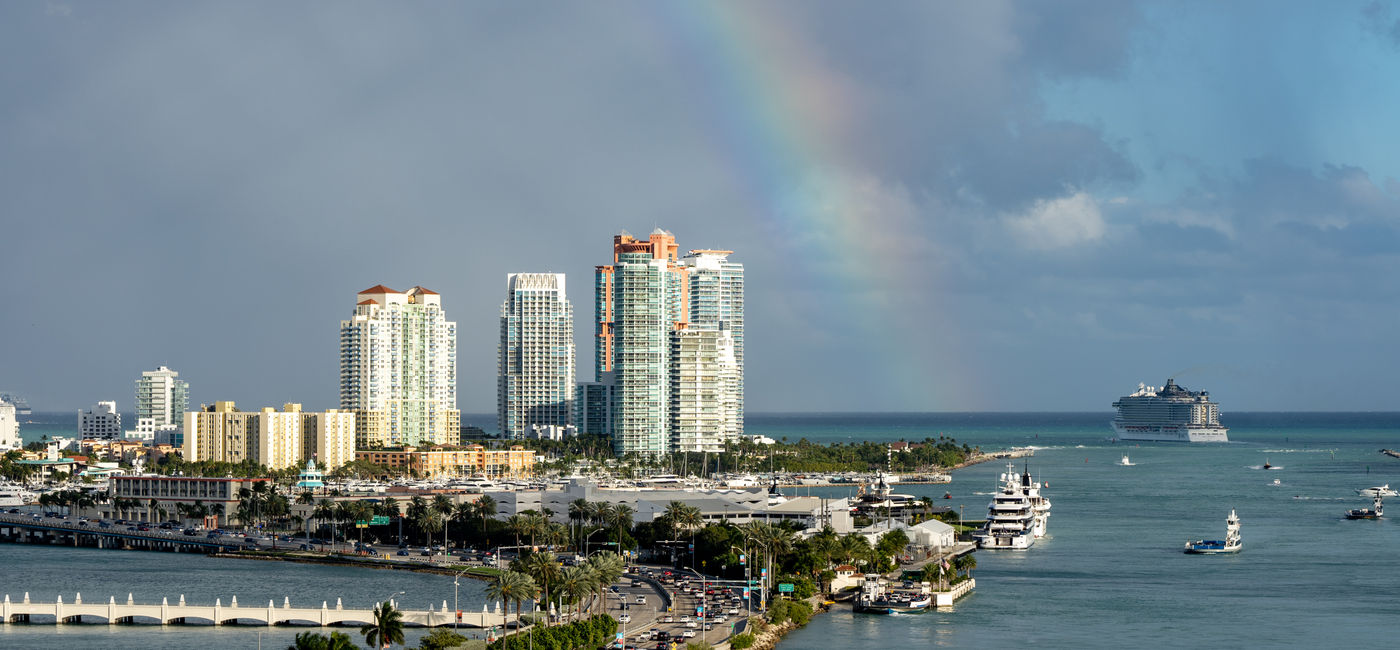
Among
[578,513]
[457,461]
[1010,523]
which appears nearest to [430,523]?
[578,513]

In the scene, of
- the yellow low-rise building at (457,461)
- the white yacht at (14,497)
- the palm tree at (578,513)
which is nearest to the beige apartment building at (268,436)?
the yellow low-rise building at (457,461)

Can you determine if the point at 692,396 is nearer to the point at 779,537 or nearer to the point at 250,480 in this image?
the point at 250,480

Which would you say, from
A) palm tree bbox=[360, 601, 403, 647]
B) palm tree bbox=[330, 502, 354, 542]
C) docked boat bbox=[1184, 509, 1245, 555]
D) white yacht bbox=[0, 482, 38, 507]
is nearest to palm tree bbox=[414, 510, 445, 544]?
palm tree bbox=[330, 502, 354, 542]

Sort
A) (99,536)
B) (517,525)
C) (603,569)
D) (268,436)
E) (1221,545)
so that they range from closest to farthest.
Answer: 1. (603,569)
2. (517,525)
3. (1221,545)
4. (99,536)
5. (268,436)

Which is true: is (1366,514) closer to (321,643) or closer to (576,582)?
(576,582)

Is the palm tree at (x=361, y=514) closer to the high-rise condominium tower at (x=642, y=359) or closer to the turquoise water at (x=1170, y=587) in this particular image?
the turquoise water at (x=1170, y=587)

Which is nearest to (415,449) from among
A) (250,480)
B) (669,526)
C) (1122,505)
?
(250,480)
